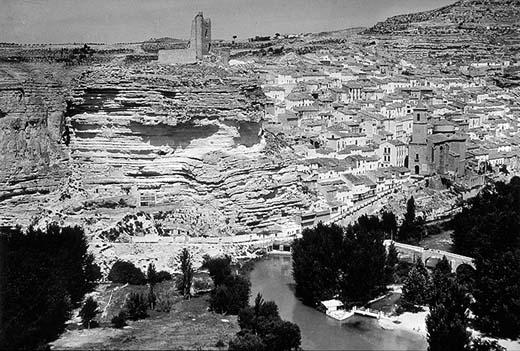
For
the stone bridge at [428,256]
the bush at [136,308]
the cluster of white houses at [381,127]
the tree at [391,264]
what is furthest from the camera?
the cluster of white houses at [381,127]

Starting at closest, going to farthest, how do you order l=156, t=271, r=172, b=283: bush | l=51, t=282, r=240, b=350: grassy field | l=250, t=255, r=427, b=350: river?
l=51, t=282, r=240, b=350: grassy field < l=250, t=255, r=427, b=350: river < l=156, t=271, r=172, b=283: bush

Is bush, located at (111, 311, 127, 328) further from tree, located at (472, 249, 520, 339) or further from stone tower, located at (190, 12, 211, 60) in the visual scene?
stone tower, located at (190, 12, 211, 60)

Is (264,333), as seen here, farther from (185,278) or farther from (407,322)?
(407,322)

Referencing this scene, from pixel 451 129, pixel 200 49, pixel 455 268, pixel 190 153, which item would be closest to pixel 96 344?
pixel 190 153

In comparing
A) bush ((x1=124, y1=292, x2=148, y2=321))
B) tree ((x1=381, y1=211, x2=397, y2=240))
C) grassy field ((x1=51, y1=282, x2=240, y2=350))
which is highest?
tree ((x1=381, y1=211, x2=397, y2=240))

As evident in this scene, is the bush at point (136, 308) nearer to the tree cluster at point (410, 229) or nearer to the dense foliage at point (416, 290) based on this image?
the dense foliage at point (416, 290)

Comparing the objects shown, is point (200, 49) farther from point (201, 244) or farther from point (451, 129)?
point (451, 129)

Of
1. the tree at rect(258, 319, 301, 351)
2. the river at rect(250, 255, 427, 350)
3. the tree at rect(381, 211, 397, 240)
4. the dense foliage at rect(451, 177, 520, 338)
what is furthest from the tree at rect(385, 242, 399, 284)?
the tree at rect(258, 319, 301, 351)

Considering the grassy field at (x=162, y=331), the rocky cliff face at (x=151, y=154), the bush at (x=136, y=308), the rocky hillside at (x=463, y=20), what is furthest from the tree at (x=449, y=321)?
the rocky hillside at (x=463, y=20)
